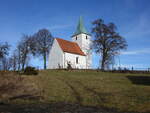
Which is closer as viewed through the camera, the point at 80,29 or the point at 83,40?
the point at 83,40

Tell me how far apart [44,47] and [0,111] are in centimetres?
4046

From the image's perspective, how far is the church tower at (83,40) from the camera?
165ft

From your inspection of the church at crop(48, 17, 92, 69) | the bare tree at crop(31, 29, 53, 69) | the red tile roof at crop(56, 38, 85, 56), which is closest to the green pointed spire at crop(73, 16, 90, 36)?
the church at crop(48, 17, 92, 69)

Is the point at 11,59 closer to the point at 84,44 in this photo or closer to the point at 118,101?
the point at 84,44

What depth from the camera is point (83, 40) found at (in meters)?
50.8

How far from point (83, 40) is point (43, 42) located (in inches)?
456

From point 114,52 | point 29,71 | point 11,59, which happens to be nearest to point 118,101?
point 29,71

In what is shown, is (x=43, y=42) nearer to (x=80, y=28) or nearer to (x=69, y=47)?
(x=69, y=47)

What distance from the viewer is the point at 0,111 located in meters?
7.36

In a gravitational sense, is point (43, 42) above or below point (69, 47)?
above

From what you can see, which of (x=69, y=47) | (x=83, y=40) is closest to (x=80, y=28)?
(x=83, y=40)

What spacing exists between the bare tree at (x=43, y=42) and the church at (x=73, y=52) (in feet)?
9.07

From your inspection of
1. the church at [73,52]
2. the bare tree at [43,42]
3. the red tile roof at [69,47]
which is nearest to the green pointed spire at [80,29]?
the church at [73,52]

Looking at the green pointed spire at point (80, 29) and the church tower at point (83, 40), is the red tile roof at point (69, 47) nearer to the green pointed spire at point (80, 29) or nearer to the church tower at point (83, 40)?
the church tower at point (83, 40)
